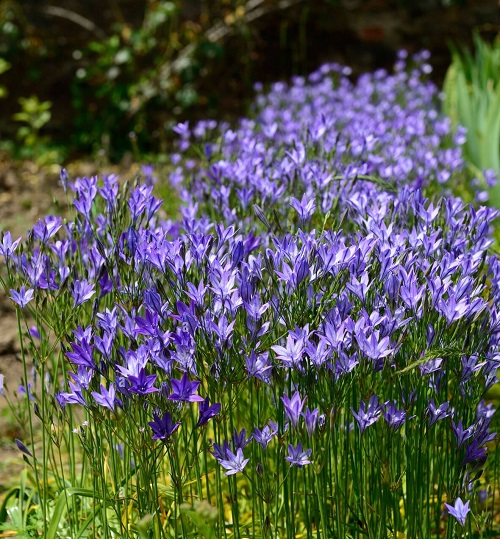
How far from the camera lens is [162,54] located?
731 cm

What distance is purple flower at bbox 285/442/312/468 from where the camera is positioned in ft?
5.41

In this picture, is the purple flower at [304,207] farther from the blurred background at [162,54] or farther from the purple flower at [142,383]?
the blurred background at [162,54]

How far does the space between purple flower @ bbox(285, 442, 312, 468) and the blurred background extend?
5.20 meters

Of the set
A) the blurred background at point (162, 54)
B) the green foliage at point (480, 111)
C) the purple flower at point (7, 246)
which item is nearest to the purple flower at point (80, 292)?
the purple flower at point (7, 246)

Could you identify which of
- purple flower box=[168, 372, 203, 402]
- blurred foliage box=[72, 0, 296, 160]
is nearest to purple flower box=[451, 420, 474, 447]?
purple flower box=[168, 372, 203, 402]

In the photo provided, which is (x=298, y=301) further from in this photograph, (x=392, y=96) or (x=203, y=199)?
(x=392, y=96)

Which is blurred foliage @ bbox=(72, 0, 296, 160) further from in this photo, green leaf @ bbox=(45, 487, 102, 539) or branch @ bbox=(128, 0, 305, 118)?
green leaf @ bbox=(45, 487, 102, 539)

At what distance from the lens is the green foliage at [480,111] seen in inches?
173

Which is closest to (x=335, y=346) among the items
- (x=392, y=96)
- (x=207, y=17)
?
(x=392, y=96)

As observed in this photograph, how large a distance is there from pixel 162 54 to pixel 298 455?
244 inches

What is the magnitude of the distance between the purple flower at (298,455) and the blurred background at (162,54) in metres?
5.20

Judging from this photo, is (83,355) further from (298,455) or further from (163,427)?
(298,455)

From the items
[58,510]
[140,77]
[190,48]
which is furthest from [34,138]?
[58,510]

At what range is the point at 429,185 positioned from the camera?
11.1 ft
